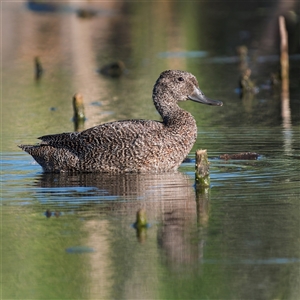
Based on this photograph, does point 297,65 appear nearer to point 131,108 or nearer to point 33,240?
point 131,108

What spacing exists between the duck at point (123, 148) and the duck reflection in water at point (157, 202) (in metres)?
0.12

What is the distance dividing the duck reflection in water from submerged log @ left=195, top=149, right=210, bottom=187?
5.9 inches

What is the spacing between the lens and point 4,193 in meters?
10.3

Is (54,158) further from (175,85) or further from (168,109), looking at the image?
(175,85)

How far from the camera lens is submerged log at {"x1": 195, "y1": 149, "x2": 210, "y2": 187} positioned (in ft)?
33.1

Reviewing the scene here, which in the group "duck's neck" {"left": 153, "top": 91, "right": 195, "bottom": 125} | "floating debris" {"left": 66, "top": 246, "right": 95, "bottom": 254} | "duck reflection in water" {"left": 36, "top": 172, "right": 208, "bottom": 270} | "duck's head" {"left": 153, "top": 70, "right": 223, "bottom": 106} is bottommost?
"floating debris" {"left": 66, "top": 246, "right": 95, "bottom": 254}

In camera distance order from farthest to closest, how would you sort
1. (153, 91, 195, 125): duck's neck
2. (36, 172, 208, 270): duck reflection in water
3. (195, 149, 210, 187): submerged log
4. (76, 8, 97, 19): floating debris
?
(76, 8, 97, 19): floating debris → (153, 91, 195, 125): duck's neck → (195, 149, 210, 187): submerged log → (36, 172, 208, 270): duck reflection in water

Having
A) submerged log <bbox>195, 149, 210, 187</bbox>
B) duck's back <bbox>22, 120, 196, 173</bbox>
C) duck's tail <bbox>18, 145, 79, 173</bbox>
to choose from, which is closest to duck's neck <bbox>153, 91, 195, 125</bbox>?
duck's back <bbox>22, 120, 196, 173</bbox>

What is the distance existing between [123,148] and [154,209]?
1.95 m

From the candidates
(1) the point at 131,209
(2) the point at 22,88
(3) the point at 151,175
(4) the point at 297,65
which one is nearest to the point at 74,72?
(2) the point at 22,88

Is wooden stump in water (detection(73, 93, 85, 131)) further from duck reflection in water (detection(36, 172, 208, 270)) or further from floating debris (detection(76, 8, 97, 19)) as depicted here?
floating debris (detection(76, 8, 97, 19))

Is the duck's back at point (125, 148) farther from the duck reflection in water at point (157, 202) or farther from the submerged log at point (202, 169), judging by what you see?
the submerged log at point (202, 169)

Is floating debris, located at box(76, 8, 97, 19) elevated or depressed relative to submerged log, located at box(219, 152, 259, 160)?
elevated

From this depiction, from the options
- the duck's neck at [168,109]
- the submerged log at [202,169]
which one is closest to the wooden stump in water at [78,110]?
the duck's neck at [168,109]
